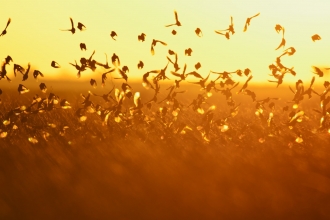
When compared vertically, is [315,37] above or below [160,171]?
above

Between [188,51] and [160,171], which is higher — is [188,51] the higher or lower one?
the higher one

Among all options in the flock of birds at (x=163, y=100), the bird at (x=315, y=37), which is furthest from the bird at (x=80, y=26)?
the bird at (x=315, y=37)

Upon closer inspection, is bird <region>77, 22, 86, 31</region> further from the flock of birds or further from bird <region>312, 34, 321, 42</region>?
bird <region>312, 34, 321, 42</region>

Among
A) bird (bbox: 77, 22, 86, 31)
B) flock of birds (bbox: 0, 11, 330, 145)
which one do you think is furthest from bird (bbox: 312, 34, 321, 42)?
bird (bbox: 77, 22, 86, 31)

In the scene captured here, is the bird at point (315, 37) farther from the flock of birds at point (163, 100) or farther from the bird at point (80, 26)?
the bird at point (80, 26)

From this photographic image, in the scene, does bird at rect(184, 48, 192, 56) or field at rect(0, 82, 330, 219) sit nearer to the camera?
field at rect(0, 82, 330, 219)

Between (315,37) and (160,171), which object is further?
(315,37)

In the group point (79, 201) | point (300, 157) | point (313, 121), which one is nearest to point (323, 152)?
point (300, 157)

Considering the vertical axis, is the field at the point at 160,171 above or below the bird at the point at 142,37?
below

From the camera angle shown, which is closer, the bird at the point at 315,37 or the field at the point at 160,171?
the field at the point at 160,171
